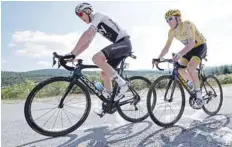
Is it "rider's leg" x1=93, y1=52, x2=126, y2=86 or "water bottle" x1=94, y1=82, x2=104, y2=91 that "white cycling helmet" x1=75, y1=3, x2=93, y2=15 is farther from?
"water bottle" x1=94, y1=82, x2=104, y2=91

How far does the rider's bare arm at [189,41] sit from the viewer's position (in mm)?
5977

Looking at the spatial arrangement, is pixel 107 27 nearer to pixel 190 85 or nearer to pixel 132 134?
pixel 132 134

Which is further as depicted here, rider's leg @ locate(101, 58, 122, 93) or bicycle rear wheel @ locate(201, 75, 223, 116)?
bicycle rear wheel @ locate(201, 75, 223, 116)

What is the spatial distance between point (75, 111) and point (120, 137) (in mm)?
1437

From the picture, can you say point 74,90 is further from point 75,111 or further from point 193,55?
point 193,55

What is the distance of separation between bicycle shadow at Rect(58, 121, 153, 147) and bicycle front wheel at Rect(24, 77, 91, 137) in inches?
15.4

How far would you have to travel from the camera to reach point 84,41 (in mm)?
5332

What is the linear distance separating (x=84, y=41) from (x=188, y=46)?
2.05 metres

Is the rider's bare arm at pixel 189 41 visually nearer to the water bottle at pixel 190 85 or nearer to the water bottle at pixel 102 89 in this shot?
the water bottle at pixel 190 85

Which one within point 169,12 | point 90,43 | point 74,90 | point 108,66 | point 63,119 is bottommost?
point 63,119

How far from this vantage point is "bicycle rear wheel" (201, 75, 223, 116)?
6.96 meters

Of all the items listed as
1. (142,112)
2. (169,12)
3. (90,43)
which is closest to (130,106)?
(142,112)

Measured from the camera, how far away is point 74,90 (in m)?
5.49

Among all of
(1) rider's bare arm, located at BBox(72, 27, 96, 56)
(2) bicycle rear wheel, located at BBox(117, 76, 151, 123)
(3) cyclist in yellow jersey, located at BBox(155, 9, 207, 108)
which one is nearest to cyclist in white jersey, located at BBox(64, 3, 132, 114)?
(1) rider's bare arm, located at BBox(72, 27, 96, 56)
